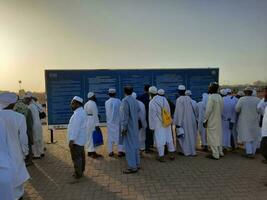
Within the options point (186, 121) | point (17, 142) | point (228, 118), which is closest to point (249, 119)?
point (228, 118)

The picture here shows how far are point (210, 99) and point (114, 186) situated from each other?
356cm

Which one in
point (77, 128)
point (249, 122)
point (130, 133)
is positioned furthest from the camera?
point (249, 122)

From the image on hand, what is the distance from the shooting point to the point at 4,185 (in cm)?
309

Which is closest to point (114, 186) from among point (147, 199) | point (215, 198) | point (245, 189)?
point (147, 199)

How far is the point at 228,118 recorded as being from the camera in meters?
8.95

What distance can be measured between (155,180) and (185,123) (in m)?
2.61

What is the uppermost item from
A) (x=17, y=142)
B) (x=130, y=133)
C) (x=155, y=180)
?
(x=17, y=142)

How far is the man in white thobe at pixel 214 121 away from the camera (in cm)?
805

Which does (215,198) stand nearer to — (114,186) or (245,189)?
(245,189)

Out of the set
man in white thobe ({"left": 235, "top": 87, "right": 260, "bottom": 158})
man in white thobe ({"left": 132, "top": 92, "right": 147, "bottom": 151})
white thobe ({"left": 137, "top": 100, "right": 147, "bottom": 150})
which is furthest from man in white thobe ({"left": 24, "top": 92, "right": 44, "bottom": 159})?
man in white thobe ({"left": 235, "top": 87, "right": 260, "bottom": 158})

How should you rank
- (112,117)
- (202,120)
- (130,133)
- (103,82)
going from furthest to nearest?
(103,82) < (202,120) < (112,117) < (130,133)

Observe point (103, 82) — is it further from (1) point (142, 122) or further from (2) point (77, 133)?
(2) point (77, 133)

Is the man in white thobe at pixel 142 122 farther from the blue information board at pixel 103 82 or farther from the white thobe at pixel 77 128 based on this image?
→ the white thobe at pixel 77 128

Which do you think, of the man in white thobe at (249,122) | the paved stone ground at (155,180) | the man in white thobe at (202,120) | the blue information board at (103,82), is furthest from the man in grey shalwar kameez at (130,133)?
the blue information board at (103,82)
